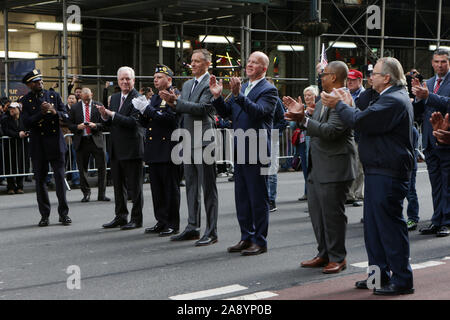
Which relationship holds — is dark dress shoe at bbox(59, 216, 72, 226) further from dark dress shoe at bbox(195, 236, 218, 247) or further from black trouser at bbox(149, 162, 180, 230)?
dark dress shoe at bbox(195, 236, 218, 247)

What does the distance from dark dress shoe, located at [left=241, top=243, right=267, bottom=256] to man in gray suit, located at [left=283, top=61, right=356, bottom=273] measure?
1016 millimetres

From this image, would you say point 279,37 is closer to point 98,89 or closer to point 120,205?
point 98,89

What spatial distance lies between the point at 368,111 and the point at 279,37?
19.1 meters

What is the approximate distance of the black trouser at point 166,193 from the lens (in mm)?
8906

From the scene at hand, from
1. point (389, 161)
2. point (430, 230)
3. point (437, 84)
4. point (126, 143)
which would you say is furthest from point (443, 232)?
point (126, 143)

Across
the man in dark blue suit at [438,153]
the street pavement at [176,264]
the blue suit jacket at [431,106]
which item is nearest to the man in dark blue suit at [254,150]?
the street pavement at [176,264]

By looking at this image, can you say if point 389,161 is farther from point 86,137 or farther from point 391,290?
point 86,137

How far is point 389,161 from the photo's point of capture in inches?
227

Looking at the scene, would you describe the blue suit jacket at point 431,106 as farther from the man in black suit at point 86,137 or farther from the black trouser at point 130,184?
the man in black suit at point 86,137

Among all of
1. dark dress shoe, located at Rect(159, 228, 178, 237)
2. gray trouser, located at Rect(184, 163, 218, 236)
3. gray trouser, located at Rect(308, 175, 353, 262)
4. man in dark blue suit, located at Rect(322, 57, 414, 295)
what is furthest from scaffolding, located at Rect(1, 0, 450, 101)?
man in dark blue suit, located at Rect(322, 57, 414, 295)

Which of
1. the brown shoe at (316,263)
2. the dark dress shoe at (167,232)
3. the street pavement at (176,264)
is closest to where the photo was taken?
the street pavement at (176,264)

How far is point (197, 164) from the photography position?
326 inches

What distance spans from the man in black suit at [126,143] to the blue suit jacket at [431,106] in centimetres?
353

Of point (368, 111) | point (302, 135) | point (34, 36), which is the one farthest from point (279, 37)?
point (368, 111)
